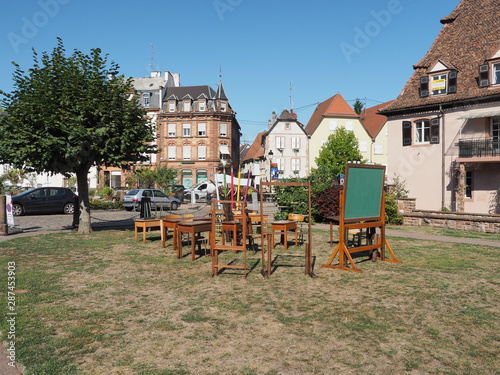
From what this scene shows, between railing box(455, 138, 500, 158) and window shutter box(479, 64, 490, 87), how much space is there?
304 cm

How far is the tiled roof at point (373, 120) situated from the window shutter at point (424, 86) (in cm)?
3011

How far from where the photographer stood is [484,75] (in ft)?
73.5

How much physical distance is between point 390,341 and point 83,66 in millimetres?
12557

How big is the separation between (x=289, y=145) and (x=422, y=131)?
29.9 metres

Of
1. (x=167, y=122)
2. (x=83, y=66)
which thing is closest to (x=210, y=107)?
(x=167, y=122)

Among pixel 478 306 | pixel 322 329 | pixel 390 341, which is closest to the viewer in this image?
pixel 390 341

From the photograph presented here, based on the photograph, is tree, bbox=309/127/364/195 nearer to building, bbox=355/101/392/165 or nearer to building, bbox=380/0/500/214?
building, bbox=355/101/392/165

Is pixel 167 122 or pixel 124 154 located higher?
pixel 167 122

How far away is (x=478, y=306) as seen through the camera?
5828mm

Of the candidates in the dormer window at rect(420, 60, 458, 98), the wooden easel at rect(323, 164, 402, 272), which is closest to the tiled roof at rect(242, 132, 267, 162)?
the dormer window at rect(420, 60, 458, 98)

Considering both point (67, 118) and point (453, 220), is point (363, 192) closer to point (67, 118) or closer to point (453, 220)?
point (67, 118)

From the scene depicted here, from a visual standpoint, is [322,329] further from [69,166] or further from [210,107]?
[210,107]

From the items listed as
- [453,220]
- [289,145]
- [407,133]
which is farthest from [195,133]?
[453,220]

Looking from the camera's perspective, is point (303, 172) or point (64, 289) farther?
point (303, 172)
